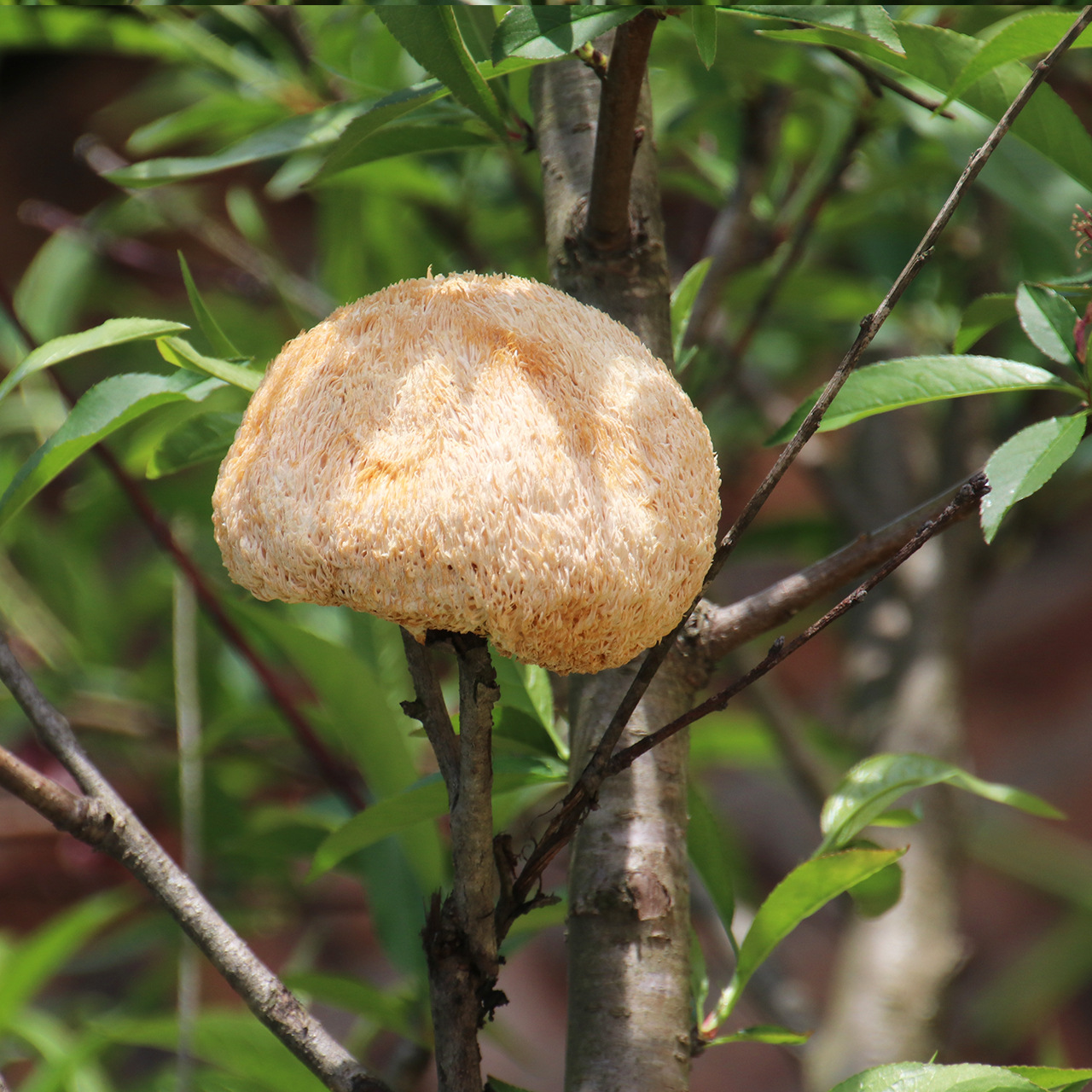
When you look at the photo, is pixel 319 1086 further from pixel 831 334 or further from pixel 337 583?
pixel 831 334

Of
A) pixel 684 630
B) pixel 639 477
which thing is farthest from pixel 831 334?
pixel 639 477

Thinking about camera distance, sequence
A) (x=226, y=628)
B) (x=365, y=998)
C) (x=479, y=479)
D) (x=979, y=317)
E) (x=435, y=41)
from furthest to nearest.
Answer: (x=226, y=628) → (x=365, y=998) → (x=979, y=317) → (x=435, y=41) → (x=479, y=479)

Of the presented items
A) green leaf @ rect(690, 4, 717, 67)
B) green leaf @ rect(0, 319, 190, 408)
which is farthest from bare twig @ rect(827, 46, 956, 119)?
green leaf @ rect(0, 319, 190, 408)

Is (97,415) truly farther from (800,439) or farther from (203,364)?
(800,439)

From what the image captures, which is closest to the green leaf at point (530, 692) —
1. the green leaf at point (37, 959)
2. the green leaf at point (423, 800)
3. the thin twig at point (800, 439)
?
the green leaf at point (423, 800)

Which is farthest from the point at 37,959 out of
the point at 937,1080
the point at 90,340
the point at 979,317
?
the point at 979,317
